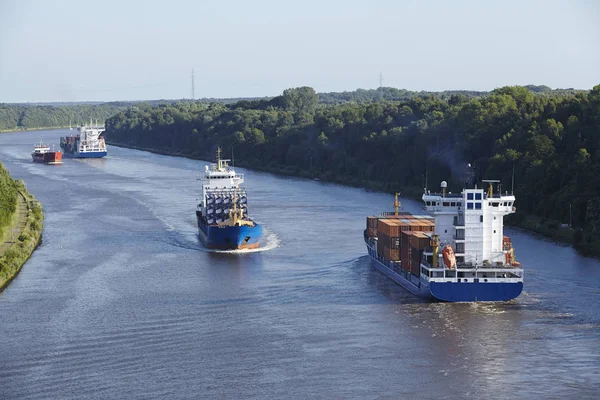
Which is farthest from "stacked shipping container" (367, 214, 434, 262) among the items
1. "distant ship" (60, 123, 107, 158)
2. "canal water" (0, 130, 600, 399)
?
"distant ship" (60, 123, 107, 158)

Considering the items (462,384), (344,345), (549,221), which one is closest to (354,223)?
(549,221)

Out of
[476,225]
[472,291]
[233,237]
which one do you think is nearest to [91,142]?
[233,237]

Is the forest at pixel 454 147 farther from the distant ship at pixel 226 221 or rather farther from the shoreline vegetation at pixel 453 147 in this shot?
the distant ship at pixel 226 221

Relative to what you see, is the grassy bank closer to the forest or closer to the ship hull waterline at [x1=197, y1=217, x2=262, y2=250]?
the ship hull waterline at [x1=197, y1=217, x2=262, y2=250]

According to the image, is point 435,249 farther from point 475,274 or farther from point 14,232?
point 14,232

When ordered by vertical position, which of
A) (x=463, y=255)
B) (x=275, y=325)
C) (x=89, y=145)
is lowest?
(x=275, y=325)
